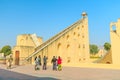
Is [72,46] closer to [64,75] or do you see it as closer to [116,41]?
[116,41]

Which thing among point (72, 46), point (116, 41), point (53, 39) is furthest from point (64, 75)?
point (116, 41)

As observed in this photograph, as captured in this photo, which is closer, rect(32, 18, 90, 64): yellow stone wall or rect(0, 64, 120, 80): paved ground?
rect(0, 64, 120, 80): paved ground

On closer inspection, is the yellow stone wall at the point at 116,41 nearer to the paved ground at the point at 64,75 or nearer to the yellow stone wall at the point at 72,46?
the yellow stone wall at the point at 72,46

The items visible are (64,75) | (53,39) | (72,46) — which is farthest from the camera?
(72,46)

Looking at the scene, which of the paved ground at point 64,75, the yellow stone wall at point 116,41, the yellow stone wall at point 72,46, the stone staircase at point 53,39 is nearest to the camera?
the paved ground at point 64,75

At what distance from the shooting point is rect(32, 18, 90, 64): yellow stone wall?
3353 cm

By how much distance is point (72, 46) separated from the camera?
3772 cm

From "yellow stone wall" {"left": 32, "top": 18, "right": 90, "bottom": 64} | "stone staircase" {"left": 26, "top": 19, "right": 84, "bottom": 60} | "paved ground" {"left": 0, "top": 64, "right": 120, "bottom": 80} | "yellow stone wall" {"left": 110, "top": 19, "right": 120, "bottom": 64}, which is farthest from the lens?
"yellow stone wall" {"left": 110, "top": 19, "right": 120, "bottom": 64}

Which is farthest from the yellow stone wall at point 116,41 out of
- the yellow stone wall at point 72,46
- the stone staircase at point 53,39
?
the stone staircase at point 53,39

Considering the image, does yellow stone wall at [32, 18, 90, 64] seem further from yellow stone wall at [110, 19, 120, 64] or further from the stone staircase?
yellow stone wall at [110, 19, 120, 64]

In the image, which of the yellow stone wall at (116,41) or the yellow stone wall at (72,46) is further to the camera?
the yellow stone wall at (116,41)

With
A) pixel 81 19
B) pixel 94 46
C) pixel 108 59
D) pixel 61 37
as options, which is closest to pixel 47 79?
pixel 61 37

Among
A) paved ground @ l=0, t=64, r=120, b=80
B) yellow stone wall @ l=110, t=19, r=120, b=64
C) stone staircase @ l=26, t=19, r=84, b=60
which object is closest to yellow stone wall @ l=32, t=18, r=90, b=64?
stone staircase @ l=26, t=19, r=84, b=60

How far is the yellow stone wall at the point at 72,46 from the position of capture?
33.5 metres
